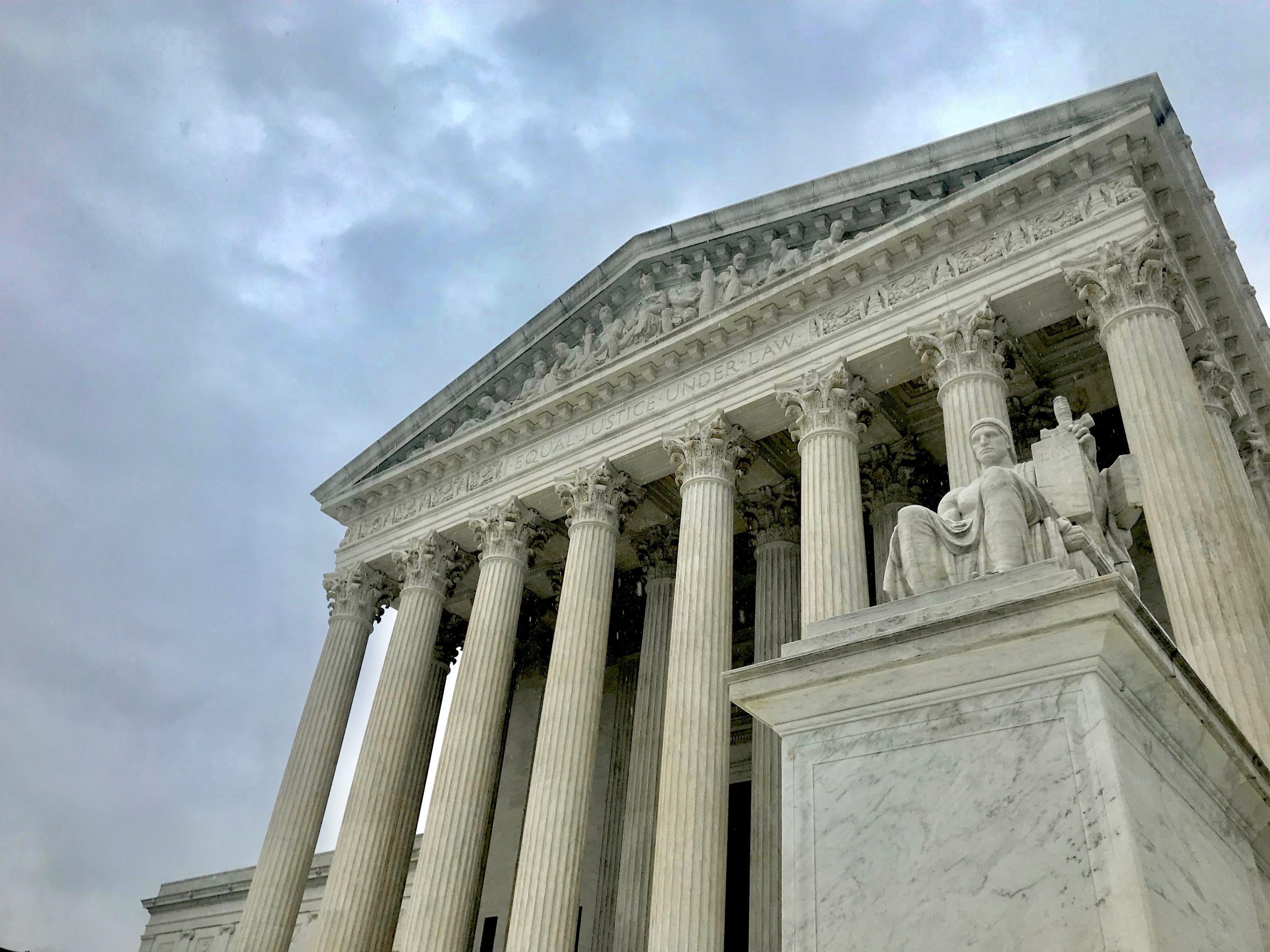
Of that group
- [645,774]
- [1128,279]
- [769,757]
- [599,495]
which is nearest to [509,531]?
[599,495]

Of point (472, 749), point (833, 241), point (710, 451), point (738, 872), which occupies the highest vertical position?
point (833, 241)

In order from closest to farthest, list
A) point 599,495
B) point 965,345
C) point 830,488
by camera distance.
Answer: point 965,345
point 830,488
point 599,495

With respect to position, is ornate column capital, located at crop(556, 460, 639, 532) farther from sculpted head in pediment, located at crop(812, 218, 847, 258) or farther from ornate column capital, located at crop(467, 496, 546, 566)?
sculpted head in pediment, located at crop(812, 218, 847, 258)

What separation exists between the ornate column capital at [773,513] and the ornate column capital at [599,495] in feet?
9.04

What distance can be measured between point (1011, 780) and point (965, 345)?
43.8 ft

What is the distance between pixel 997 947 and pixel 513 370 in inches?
923

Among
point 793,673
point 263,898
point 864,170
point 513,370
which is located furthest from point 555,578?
point 793,673

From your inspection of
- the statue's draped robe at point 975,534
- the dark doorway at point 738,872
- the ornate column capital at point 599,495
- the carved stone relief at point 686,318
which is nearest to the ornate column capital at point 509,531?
the carved stone relief at point 686,318

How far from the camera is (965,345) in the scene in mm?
17156

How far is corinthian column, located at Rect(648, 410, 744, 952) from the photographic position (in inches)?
617

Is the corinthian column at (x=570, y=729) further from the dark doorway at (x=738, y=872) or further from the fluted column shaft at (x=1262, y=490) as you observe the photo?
the fluted column shaft at (x=1262, y=490)

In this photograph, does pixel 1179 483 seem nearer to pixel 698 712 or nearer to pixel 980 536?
pixel 698 712

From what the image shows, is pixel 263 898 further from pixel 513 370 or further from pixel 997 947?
pixel 997 947

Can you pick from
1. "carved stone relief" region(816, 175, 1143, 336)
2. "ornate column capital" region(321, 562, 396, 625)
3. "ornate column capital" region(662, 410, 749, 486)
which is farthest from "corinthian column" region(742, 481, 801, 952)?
"ornate column capital" region(321, 562, 396, 625)
